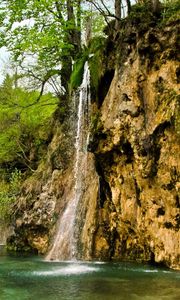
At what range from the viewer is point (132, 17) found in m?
16.2

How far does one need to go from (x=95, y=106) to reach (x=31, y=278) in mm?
8119

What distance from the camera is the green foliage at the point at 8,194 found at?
2620 cm

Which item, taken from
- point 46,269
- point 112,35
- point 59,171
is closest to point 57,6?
point 112,35

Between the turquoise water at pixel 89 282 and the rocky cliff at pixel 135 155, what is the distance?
126cm

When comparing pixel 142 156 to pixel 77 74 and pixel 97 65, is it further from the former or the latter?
pixel 77 74

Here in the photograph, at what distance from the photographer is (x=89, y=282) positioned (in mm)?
10992

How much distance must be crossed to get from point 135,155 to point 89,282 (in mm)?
4820

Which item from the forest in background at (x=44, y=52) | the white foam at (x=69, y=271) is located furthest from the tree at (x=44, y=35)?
the white foam at (x=69, y=271)

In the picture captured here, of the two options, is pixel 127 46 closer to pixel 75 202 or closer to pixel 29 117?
pixel 75 202

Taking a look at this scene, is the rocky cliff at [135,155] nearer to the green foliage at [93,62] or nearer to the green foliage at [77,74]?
the green foliage at [93,62]

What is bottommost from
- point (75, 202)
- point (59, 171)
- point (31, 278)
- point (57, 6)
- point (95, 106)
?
point (31, 278)

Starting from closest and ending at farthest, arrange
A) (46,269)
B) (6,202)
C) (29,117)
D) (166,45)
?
(46,269)
(166,45)
(6,202)
(29,117)

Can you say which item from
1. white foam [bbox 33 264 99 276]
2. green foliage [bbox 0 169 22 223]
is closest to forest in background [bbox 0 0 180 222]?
green foliage [bbox 0 169 22 223]

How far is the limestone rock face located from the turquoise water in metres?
1.17
